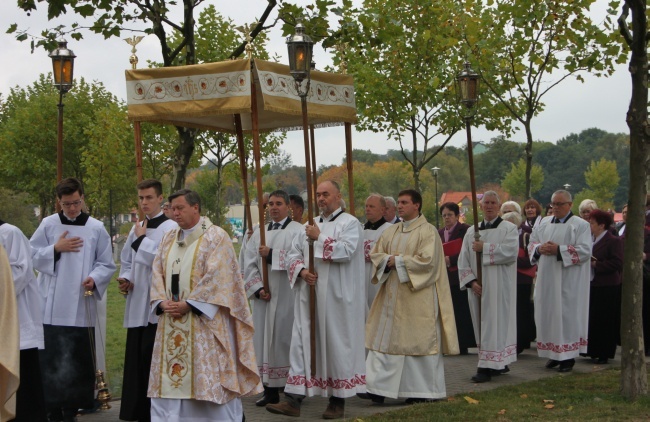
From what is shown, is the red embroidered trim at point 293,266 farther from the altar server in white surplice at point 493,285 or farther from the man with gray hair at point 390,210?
the altar server in white surplice at point 493,285

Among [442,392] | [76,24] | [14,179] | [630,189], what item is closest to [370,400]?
[442,392]

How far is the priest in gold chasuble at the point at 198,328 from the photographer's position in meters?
7.59

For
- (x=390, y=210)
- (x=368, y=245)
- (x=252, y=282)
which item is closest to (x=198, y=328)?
(x=252, y=282)

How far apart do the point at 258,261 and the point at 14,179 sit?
3542 cm

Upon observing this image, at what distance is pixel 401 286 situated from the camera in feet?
32.4

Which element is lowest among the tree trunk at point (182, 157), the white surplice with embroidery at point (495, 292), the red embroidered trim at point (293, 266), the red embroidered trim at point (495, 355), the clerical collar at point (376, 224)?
the red embroidered trim at point (495, 355)

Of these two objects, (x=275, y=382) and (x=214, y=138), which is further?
(x=214, y=138)

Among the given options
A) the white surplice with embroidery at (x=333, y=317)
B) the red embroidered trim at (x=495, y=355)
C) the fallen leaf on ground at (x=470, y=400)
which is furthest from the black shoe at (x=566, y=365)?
the white surplice with embroidery at (x=333, y=317)

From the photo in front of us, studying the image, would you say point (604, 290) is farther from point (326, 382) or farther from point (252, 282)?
point (252, 282)

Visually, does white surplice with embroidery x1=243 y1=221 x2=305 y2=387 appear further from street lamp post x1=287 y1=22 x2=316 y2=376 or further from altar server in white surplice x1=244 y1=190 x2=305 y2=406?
street lamp post x1=287 y1=22 x2=316 y2=376

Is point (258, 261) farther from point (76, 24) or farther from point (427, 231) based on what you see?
point (76, 24)

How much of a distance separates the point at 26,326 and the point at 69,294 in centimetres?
190

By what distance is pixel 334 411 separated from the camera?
358 inches

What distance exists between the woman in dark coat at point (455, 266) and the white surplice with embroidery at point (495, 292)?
1506mm
